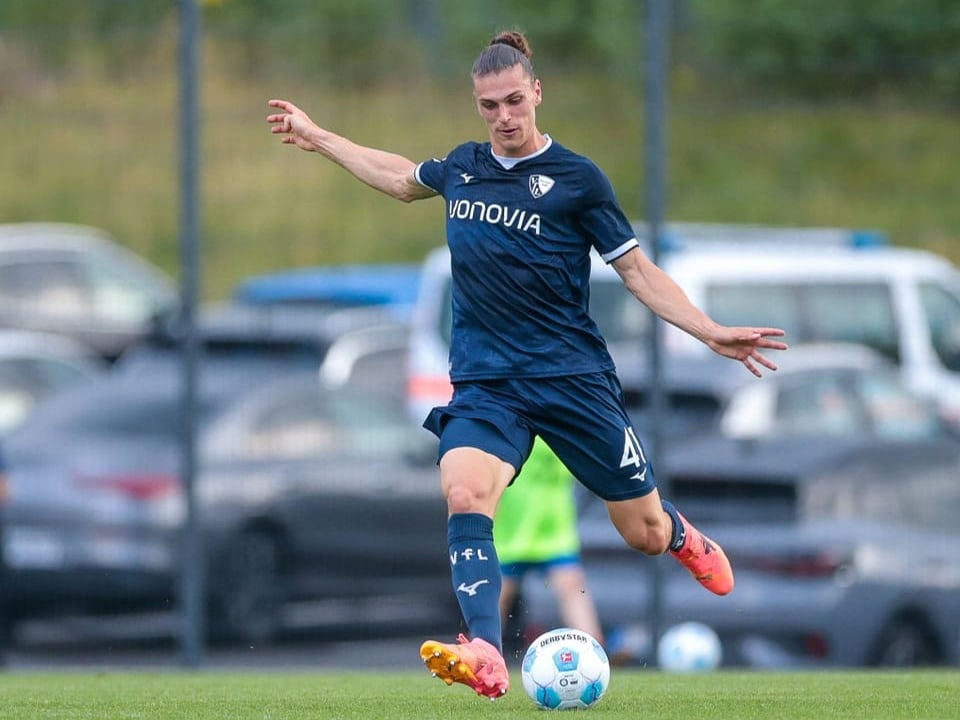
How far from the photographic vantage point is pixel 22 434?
13.4 metres

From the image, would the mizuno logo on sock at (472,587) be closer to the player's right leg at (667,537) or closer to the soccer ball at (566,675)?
the soccer ball at (566,675)

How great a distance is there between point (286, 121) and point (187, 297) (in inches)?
154

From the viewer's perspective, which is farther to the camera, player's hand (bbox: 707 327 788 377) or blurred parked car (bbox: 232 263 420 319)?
blurred parked car (bbox: 232 263 420 319)

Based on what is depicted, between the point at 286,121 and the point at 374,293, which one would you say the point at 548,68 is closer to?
the point at 374,293

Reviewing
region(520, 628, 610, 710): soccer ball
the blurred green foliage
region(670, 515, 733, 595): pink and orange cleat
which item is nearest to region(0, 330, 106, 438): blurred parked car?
the blurred green foliage

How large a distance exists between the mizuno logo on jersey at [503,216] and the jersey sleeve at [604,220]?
7.3 inches

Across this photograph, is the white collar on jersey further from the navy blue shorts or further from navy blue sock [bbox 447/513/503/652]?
navy blue sock [bbox 447/513/503/652]

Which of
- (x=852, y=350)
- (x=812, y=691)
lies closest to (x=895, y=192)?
(x=852, y=350)

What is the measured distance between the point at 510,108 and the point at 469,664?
1.89 metres

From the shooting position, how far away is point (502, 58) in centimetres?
716

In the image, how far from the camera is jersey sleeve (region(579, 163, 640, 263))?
23.8 feet

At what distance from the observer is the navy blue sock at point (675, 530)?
7.84 m

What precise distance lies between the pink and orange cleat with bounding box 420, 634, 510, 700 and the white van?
26.4 ft

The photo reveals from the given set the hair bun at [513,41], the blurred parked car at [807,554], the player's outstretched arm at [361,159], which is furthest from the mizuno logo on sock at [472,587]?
the blurred parked car at [807,554]
